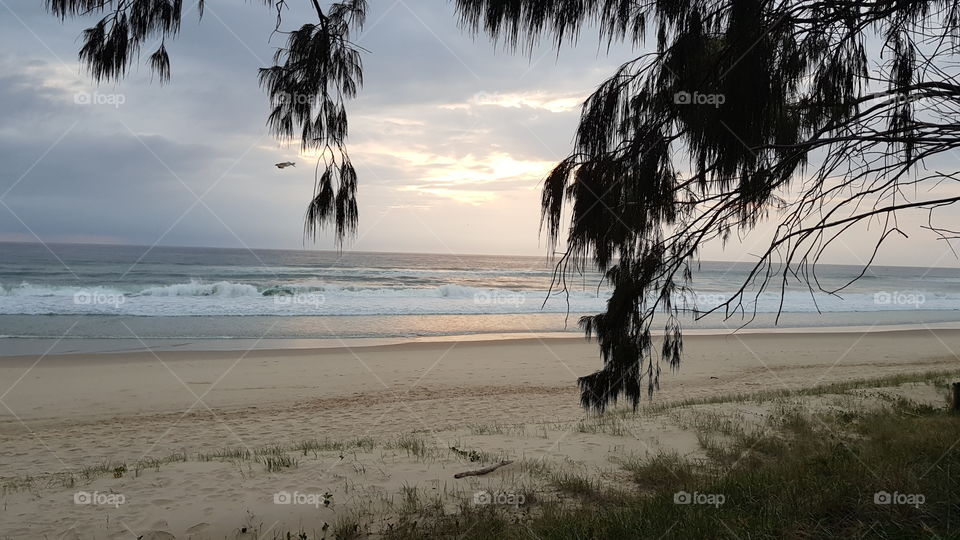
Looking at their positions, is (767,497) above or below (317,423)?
above

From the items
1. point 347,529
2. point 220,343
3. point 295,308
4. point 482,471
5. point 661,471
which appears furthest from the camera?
point 295,308

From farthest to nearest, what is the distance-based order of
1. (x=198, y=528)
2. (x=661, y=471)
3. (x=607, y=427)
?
(x=607, y=427) < (x=661, y=471) < (x=198, y=528)

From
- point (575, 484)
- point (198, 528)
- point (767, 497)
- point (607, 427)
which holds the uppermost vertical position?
point (767, 497)

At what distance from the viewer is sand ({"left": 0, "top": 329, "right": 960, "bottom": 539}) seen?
4723 millimetres

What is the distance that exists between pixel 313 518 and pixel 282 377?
9.27 m

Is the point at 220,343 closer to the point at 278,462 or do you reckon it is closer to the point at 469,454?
the point at 278,462

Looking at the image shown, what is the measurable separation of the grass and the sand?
0.51 m

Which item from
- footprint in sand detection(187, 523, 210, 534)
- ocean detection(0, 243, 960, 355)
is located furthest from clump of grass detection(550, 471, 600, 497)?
ocean detection(0, 243, 960, 355)

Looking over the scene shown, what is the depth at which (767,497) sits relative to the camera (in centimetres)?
405

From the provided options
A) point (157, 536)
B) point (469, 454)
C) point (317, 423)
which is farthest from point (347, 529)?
point (317, 423)

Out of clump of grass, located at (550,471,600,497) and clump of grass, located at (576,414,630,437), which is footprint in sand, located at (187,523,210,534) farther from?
clump of grass, located at (576,414,630,437)

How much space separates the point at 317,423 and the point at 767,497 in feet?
23.7

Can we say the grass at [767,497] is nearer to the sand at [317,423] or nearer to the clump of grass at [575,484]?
the clump of grass at [575,484]

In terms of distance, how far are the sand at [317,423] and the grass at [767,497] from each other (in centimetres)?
51
